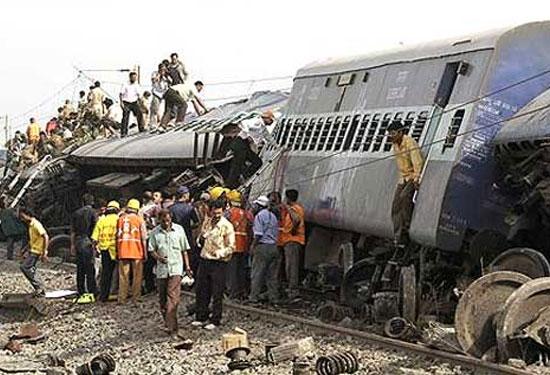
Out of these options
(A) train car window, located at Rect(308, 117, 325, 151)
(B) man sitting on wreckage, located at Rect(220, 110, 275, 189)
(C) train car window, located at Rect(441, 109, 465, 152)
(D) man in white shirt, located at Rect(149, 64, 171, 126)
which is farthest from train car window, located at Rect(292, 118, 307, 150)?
(D) man in white shirt, located at Rect(149, 64, 171, 126)

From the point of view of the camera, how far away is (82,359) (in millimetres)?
13789

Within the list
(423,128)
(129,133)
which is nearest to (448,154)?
(423,128)

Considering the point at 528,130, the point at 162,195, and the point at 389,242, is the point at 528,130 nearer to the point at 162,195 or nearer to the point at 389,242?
the point at 389,242

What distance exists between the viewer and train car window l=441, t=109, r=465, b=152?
44.1 feet

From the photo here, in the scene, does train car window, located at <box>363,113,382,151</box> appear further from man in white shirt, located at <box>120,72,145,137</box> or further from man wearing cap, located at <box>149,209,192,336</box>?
man in white shirt, located at <box>120,72,145,137</box>

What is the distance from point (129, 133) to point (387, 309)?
1661 cm

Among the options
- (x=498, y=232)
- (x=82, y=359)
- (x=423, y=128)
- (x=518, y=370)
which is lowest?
(x=82, y=359)

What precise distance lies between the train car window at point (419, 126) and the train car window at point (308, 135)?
4018mm

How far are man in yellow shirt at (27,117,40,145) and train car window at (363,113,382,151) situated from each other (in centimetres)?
1801

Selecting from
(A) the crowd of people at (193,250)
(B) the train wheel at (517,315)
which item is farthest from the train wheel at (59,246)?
(B) the train wheel at (517,315)

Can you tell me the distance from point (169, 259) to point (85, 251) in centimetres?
451

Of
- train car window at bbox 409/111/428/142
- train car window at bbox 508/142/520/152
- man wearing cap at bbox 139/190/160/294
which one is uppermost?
A: train car window at bbox 409/111/428/142

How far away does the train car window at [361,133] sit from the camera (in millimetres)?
16453

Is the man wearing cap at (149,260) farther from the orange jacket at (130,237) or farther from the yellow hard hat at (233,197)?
the yellow hard hat at (233,197)
